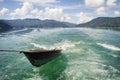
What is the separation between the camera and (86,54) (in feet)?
114

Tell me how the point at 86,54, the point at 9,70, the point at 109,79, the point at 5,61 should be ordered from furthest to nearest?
the point at 86,54
the point at 5,61
the point at 9,70
the point at 109,79

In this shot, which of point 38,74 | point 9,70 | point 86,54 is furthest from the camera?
point 86,54

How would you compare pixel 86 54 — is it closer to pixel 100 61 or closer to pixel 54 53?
pixel 100 61

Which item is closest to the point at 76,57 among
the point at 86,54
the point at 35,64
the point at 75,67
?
the point at 86,54

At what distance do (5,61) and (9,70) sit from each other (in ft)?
18.1

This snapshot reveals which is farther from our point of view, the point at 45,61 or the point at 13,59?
the point at 13,59

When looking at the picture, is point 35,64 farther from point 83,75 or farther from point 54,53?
point 83,75

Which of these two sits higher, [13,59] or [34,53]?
[34,53]

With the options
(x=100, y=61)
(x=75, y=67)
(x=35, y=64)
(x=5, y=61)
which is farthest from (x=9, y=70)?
(x=100, y=61)

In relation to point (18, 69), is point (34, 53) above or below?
above

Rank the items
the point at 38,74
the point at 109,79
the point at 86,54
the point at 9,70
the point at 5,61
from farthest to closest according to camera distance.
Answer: the point at 86,54, the point at 5,61, the point at 9,70, the point at 38,74, the point at 109,79

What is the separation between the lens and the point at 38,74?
25.1 meters

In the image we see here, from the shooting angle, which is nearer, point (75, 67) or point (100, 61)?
point (75, 67)

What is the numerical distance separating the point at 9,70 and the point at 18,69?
115 cm
